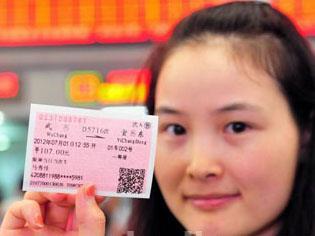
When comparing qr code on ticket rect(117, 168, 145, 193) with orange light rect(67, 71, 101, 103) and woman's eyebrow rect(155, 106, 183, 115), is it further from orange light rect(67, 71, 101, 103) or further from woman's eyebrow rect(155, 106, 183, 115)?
orange light rect(67, 71, 101, 103)

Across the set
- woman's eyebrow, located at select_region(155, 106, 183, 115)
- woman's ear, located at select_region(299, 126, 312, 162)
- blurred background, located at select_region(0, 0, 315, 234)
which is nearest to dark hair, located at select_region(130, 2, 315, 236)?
woman's ear, located at select_region(299, 126, 312, 162)

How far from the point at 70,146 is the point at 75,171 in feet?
0.13

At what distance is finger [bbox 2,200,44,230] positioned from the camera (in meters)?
0.99

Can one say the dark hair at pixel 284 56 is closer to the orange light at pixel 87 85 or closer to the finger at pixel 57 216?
the finger at pixel 57 216

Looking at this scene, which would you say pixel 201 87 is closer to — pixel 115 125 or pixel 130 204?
pixel 115 125

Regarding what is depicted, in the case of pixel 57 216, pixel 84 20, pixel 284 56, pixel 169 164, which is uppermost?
pixel 84 20

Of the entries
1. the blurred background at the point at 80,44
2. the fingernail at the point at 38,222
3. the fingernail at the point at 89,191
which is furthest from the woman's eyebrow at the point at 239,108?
the blurred background at the point at 80,44

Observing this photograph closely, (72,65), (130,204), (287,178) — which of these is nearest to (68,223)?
(130,204)

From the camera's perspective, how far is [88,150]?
0.91 metres

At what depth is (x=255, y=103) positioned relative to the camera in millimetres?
949

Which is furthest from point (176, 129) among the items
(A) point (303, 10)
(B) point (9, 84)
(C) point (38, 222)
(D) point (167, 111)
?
(B) point (9, 84)

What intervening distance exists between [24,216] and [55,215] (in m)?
0.08

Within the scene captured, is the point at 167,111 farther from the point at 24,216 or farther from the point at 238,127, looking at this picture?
the point at 24,216

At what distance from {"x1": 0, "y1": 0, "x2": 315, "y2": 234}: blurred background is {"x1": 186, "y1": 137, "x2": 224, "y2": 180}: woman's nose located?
1.50 meters
